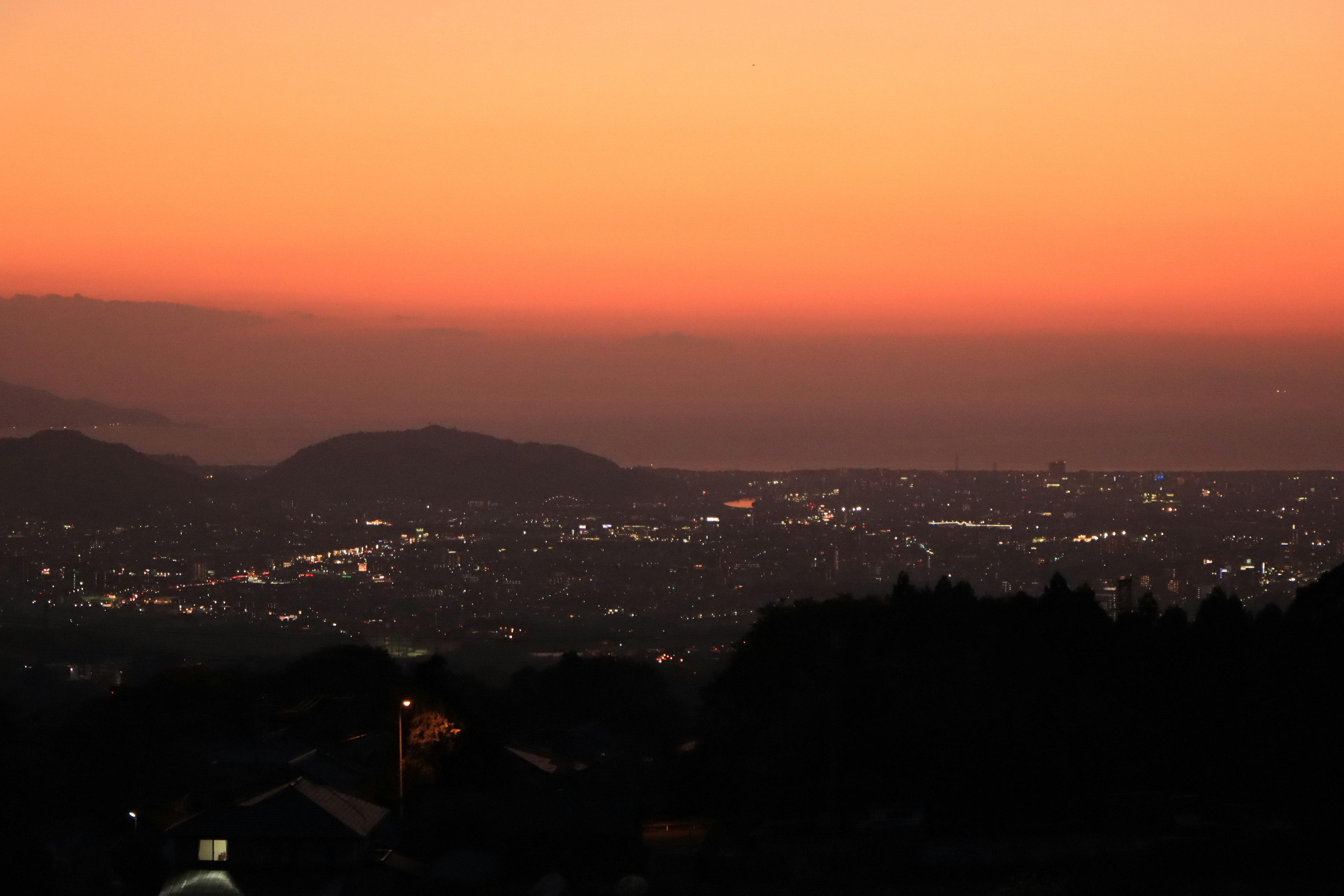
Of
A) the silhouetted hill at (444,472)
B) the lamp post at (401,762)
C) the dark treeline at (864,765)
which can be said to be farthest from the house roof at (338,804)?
the silhouetted hill at (444,472)

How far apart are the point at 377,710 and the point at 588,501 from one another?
63.9 metres

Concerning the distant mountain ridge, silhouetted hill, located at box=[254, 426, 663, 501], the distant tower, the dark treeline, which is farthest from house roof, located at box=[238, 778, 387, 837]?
silhouetted hill, located at box=[254, 426, 663, 501]

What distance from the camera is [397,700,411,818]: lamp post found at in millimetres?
20703

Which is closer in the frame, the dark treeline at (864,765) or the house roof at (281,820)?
the dark treeline at (864,765)

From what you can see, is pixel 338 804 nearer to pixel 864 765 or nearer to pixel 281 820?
pixel 281 820

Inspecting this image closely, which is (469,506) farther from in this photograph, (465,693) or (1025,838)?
(1025,838)

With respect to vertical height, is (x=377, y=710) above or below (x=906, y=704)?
below

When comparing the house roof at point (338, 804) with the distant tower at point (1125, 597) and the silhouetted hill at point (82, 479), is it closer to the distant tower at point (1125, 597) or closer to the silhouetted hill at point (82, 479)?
the distant tower at point (1125, 597)

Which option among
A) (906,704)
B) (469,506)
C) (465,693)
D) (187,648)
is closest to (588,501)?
(469,506)

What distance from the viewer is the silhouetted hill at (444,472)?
9544 cm

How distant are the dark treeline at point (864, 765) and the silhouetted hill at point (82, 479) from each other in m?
55.0

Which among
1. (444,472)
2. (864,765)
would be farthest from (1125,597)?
(444,472)

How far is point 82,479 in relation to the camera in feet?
271

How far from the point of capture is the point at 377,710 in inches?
1153
